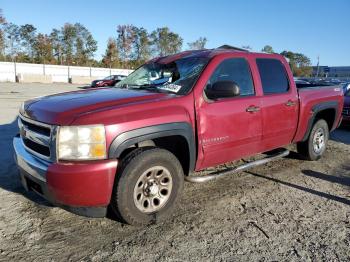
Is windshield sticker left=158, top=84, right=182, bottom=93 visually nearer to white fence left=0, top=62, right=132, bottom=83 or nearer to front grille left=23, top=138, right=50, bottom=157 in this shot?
front grille left=23, top=138, right=50, bottom=157

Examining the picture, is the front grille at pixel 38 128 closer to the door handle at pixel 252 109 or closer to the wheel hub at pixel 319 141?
the door handle at pixel 252 109

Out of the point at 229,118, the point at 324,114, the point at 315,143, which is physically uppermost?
the point at 229,118

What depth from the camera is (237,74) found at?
471 centimetres

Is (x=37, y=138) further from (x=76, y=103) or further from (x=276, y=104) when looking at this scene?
(x=276, y=104)

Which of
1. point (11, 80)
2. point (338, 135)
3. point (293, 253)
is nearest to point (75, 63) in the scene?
point (11, 80)

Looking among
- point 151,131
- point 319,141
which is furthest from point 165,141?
point 319,141

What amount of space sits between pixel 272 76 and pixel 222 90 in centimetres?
151

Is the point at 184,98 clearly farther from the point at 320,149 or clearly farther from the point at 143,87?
the point at 320,149

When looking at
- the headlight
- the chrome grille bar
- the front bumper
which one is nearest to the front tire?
the front bumper

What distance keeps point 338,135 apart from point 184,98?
7112 millimetres

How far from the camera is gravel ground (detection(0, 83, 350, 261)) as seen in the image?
3293 mm

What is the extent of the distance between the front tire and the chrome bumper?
2.26 feet

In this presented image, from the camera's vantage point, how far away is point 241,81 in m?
4.72

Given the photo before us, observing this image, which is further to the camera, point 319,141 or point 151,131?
point 319,141
